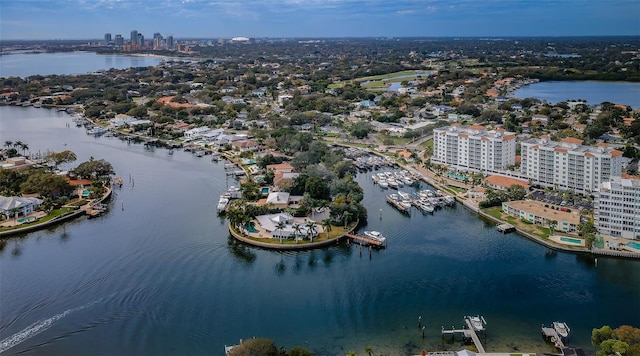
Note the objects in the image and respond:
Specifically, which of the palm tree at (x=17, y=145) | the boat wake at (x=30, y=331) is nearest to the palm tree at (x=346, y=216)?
the boat wake at (x=30, y=331)

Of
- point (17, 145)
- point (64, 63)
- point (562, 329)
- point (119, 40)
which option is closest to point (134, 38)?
point (119, 40)

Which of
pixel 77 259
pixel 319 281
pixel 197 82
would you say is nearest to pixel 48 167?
pixel 77 259

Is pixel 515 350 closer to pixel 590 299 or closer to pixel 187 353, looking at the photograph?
pixel 590 299

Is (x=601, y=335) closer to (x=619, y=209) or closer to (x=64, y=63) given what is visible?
(x=619, y=209)

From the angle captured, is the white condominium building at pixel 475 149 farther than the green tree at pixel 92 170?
Yes

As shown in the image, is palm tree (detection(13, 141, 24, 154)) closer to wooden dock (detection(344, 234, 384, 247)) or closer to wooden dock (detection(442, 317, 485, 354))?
wooden dock (detection(344, 234, 384, 247))

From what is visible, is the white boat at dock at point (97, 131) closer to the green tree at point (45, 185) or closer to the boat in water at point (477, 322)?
the green tree at point (45, 185)

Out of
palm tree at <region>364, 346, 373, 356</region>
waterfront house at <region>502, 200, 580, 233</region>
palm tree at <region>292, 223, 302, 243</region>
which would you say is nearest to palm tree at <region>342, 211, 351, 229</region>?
palm tree at <region>292, 223, 302, 243</region>
